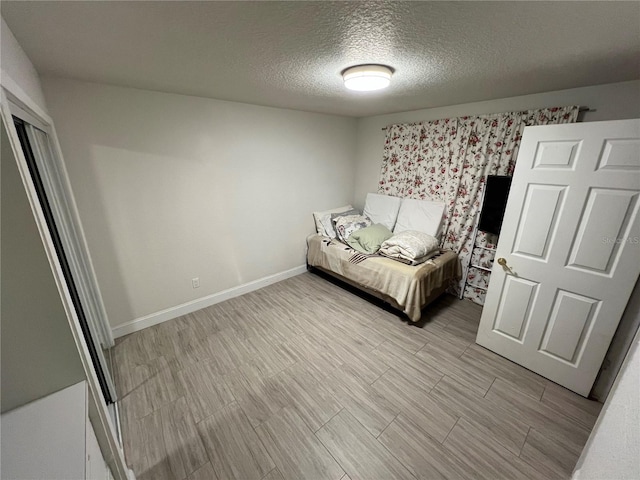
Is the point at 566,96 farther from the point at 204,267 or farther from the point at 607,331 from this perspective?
the point at 204,267

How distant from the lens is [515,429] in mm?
1582

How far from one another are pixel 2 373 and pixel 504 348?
9.70 ft

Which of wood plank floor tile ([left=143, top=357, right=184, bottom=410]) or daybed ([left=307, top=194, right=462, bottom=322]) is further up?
daybed ([left=307, top=194, right=462, bottom=322])

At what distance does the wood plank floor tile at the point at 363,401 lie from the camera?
162cm

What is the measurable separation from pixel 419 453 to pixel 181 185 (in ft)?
9.23

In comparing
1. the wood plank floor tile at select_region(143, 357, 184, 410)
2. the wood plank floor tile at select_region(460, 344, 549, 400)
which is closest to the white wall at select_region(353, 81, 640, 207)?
the wood plank floor tile at select_region(460, 344, 549, 400)

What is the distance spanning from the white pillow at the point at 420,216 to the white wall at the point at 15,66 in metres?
3.34

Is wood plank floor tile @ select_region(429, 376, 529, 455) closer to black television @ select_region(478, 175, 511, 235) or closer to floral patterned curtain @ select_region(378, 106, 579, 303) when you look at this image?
floral patterned curtain @ select_region(378, 106, 579, 303)

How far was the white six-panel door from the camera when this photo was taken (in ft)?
5.03

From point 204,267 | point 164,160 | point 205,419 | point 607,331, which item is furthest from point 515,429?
point 164,160

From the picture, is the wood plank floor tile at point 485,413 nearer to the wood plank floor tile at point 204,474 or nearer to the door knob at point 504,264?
the door knob at point 504,264

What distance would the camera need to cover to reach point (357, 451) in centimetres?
145

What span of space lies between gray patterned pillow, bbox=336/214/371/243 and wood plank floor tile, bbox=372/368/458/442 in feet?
5.74

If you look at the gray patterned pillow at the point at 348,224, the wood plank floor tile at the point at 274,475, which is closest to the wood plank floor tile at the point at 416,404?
the wood plank floor tile at the point at 274,475
